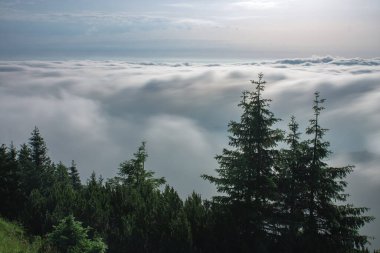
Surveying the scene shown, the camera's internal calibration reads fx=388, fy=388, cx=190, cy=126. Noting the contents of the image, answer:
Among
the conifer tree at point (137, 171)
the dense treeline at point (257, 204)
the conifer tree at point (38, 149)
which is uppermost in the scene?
the conifer tree at point (38, 149)

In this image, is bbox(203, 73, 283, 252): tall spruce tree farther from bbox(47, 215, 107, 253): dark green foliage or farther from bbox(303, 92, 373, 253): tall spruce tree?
bbox(47, 215, 107, 253): dark green foliage

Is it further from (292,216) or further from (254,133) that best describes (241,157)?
(292,216)

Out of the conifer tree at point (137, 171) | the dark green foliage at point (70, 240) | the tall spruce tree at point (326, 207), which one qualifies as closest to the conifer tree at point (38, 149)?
the conifer tree at point (137, 171)

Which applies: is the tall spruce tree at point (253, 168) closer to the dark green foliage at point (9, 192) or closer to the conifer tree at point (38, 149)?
the dark green foliage at point (9, 192)

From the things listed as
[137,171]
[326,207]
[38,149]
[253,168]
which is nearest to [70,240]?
[253,168]

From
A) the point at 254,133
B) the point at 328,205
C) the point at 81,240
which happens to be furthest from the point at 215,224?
the point at 81,240

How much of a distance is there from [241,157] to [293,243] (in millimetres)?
5455

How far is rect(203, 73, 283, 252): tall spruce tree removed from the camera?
74.2ft

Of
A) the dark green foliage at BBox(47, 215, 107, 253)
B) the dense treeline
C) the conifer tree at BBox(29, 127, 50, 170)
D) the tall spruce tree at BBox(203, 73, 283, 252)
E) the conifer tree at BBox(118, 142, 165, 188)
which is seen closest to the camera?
the dark green foliage at BBox(47, 215, 107, 253)

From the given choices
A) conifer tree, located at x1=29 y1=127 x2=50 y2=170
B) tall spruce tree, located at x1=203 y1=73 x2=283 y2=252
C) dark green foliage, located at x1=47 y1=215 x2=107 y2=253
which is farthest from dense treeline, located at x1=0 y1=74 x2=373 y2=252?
conifer tree, located at x1=29 y1=127 x2=50 y2=170

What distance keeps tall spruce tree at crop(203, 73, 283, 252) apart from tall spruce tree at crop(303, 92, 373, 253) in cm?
216

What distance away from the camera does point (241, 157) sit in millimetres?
22625

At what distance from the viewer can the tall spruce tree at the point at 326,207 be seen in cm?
2264

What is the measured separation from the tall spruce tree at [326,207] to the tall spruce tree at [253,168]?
2158mm
